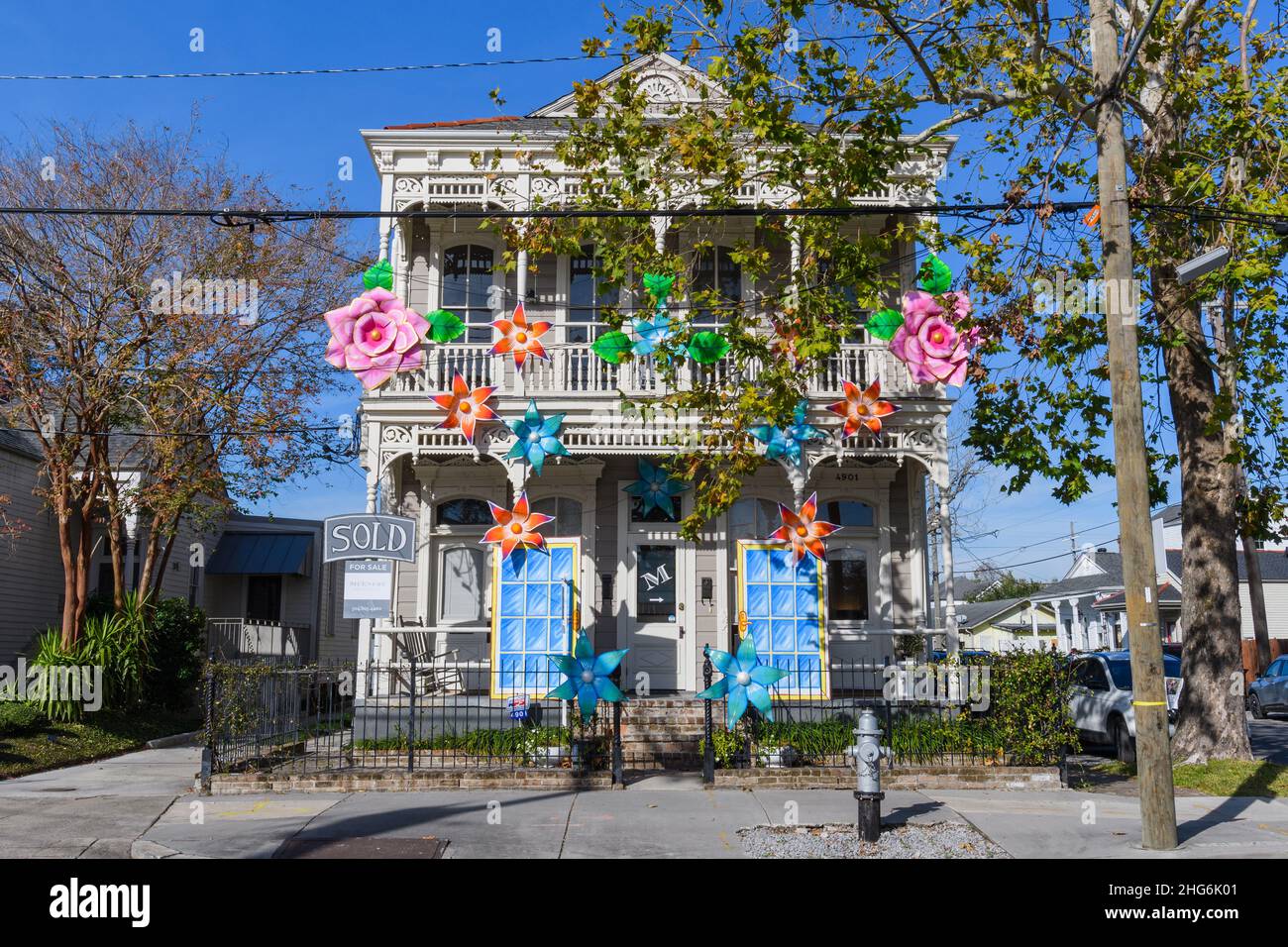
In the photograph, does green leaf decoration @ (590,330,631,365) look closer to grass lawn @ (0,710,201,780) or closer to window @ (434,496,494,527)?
window @ (434,496,494,527)

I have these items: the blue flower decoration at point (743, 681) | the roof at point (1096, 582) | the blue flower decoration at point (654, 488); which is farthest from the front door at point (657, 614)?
the roof at point (1096, 582)

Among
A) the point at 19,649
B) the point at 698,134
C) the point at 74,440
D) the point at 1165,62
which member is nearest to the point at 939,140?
the point at 1165,62

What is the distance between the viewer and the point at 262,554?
24.4 meters

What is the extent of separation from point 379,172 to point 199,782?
8955 mm

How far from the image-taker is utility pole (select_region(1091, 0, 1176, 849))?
26.6 ft

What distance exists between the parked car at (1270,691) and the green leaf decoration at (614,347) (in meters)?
20.2

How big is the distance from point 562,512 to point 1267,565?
36.0m

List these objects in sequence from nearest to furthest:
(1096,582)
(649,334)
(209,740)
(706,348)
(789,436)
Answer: (209,740) → (706,348) → (649,334) → (789,436) → (1096,582)

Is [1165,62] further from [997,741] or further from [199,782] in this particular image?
[199,782]

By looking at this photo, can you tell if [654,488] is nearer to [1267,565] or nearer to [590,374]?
[590,374]

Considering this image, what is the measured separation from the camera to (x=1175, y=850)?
8.11 m

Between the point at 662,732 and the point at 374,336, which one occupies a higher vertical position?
the point at 374,336

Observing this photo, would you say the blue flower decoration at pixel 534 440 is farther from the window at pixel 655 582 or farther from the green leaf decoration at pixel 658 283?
the green leaf decoration at pixel 658 283

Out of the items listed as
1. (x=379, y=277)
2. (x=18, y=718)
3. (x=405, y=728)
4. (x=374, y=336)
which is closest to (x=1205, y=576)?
(x=405, y=728)
